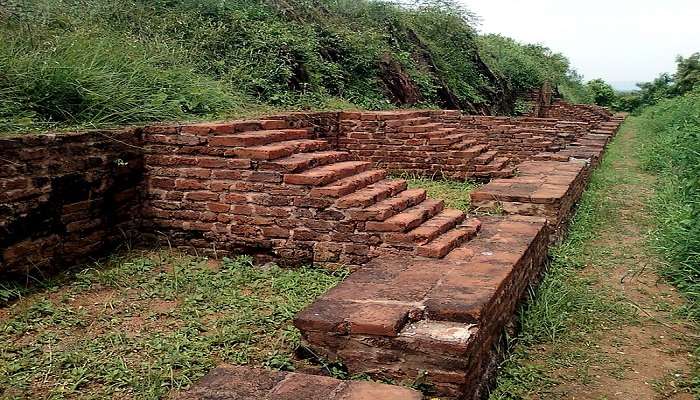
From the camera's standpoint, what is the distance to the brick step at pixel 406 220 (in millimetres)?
3619

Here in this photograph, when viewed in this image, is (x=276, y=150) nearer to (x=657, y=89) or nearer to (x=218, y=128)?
(x=218, y=128)

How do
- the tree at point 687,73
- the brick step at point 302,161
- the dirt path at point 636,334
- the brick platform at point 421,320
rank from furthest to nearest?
the tree at point 687,73 < the brick step at point 302,161 < the dirt path at point 636,334 < the brick platform at point 421,320

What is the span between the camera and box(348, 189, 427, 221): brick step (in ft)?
12.1

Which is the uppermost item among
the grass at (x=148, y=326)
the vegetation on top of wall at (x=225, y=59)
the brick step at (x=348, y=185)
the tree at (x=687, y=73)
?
the tree at (x=687, y=73)

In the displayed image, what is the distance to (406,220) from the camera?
12.1ft

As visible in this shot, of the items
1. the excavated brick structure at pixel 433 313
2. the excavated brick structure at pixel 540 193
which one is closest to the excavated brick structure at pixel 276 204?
the excavated brick structure at pixel 433 313

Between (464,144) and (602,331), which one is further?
(464,144)

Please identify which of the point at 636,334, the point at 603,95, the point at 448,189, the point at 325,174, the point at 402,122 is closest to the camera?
the point at 636,334

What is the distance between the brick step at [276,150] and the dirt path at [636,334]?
7.01 feet

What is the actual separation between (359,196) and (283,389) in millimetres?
1923

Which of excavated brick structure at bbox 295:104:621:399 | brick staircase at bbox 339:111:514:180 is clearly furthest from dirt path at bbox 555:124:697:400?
brick staircase at bbox 339:111:514:180

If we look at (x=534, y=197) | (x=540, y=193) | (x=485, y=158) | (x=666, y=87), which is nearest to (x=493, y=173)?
(x=485, y=158)

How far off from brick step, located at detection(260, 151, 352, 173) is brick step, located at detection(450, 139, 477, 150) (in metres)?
2.63

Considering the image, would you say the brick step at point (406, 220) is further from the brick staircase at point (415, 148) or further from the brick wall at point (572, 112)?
the brick wall at point (572, 112)
